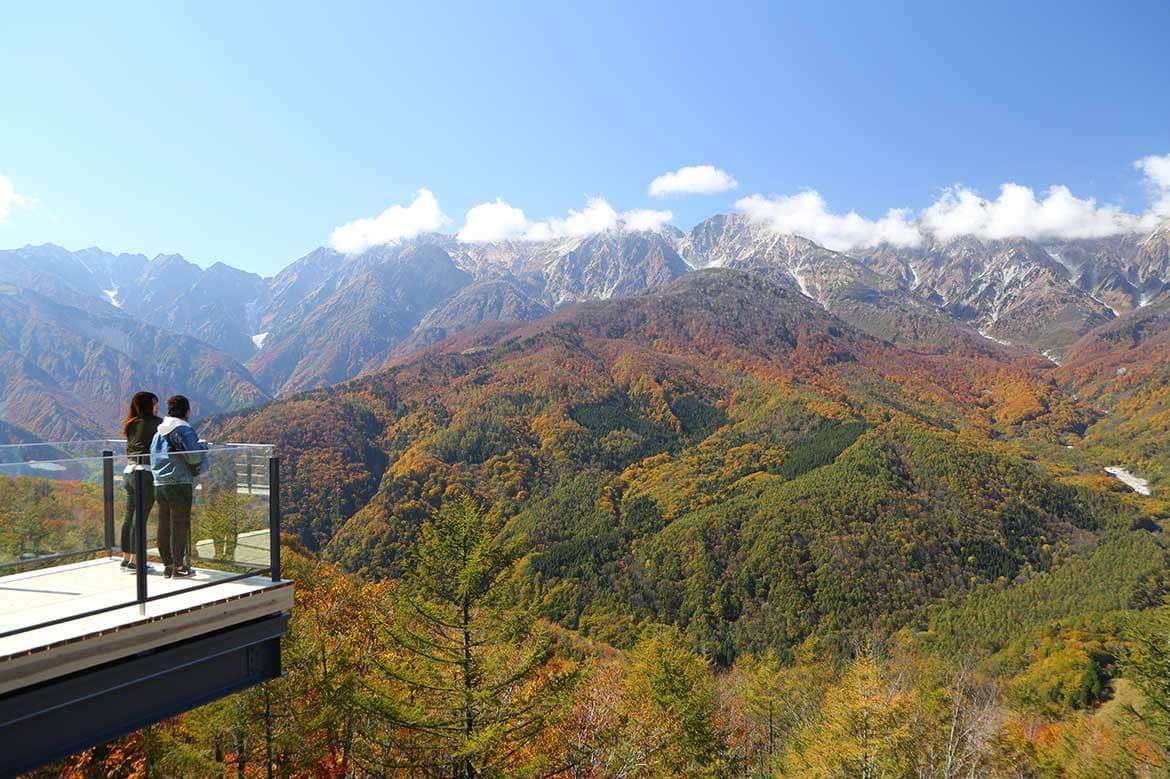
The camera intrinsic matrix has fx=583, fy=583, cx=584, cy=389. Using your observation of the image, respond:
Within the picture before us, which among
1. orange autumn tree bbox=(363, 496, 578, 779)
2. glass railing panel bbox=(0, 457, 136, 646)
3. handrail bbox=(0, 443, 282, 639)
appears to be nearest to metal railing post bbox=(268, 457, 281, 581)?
handrail bbox=(0, 443, 282, 639)

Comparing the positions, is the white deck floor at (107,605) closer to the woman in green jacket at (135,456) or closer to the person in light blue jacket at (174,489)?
the person in light blue jacket at (174,489)

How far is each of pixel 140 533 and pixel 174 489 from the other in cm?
83

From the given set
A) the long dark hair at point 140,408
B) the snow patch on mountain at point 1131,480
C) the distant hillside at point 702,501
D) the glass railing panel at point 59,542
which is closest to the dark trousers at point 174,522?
the glass railing panel at point 59,542

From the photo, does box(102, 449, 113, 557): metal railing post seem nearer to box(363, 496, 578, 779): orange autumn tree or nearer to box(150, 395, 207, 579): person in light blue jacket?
box(150, 395, 207, 579): person in light blue jacket

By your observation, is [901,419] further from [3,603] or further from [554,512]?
[3,603]

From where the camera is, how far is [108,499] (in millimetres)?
6742

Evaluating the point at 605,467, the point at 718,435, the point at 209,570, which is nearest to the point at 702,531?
the point at 605,467

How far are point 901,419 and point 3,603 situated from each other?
210 meters

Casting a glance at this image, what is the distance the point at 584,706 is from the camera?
29.6 metres

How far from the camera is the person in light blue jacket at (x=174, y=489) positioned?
6.04 m

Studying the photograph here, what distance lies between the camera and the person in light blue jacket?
19.8ft

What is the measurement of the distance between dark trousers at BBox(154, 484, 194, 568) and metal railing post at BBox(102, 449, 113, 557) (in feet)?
2.80

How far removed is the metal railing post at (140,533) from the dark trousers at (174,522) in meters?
0.17

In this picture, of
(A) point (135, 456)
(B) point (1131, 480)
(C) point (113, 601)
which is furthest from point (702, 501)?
(C) point (113, 601)
